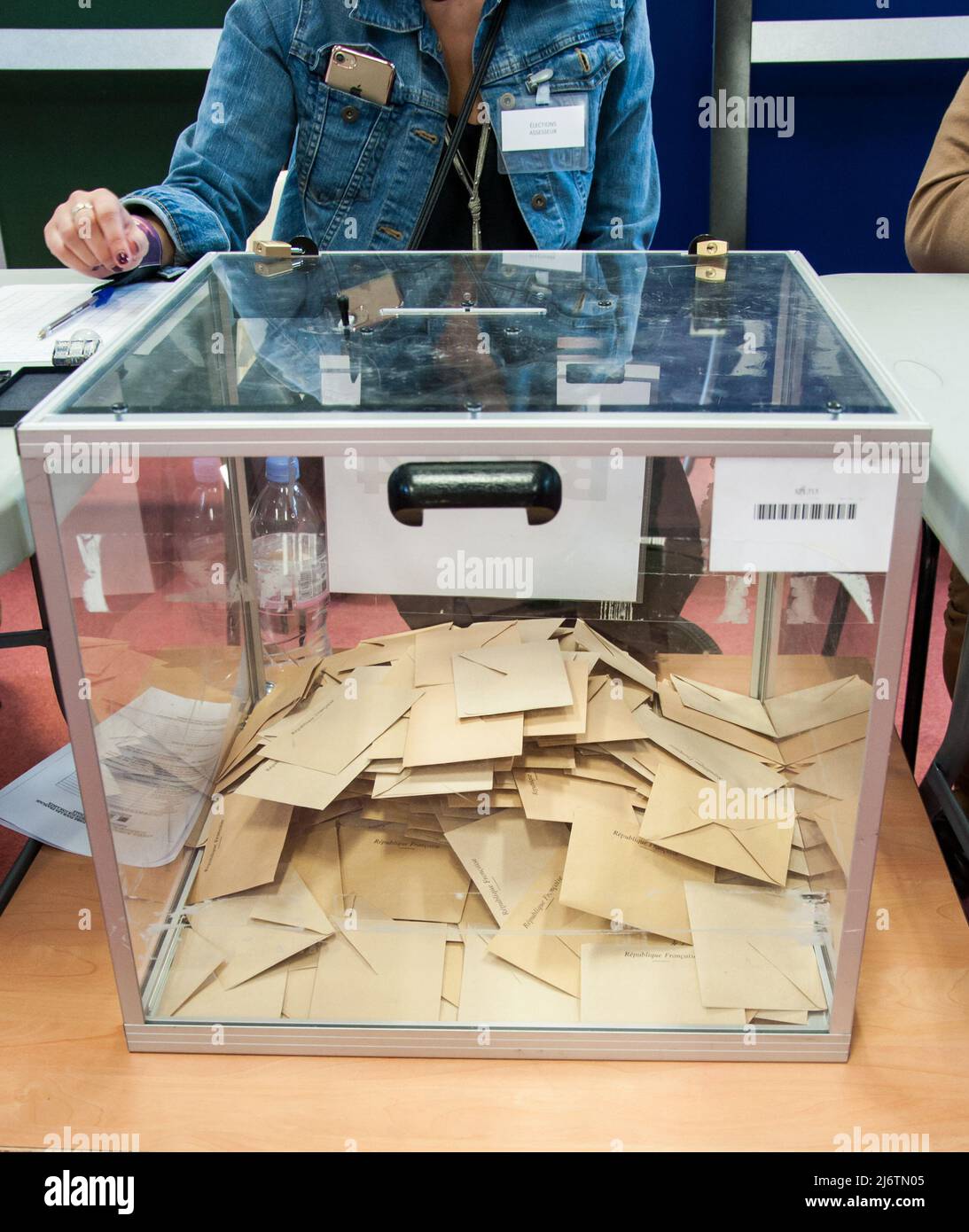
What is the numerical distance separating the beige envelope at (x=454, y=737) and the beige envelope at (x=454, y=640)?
5 centimetres

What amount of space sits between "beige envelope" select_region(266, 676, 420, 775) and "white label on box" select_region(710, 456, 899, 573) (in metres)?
0.37

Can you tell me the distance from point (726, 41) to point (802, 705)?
2.43 meters

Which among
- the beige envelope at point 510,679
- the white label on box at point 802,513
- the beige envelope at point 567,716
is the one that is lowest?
the beige envelope at point 567,716

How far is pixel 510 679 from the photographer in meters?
0.92

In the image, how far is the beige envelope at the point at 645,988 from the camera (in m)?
0.77

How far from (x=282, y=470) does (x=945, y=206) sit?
122cm

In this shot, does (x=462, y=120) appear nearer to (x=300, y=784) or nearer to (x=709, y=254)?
(x=709, y=254)

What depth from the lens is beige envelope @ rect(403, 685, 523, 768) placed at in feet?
2.84

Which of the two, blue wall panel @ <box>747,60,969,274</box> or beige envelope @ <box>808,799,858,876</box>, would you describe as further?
blue wall panel @ <box>747,60,969,274</box>

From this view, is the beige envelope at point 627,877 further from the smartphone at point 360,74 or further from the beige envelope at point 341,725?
the smartphone at point 360,74

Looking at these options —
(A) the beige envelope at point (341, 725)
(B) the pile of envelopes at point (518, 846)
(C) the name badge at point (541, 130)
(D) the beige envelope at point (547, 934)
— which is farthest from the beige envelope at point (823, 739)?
(C) the name badge at point (541, 130)

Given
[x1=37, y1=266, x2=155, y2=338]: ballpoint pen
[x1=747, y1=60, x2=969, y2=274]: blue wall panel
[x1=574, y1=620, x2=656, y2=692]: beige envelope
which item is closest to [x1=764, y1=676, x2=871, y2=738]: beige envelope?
[x1=574, y1=620, x2=656, y2=692]: beige envelope

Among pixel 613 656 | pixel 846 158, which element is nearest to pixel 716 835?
pixel 613 656

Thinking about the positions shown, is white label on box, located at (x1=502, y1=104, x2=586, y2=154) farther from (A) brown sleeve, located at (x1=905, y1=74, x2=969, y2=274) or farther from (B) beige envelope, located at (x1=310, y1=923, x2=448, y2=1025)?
(B) beige envelope, located at (x1=310, y1=923, x2=448, y2=1025)
